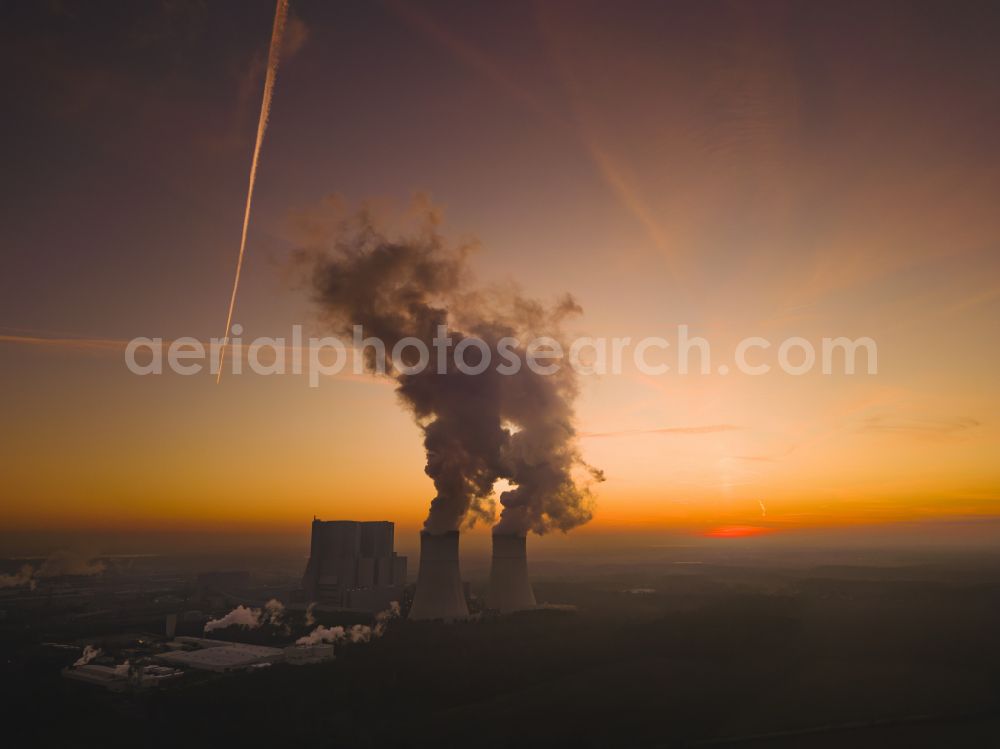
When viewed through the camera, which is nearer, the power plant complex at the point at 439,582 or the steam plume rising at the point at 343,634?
the steam plume rising at the point at 343,634

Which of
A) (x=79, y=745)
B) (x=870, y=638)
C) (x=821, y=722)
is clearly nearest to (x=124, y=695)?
(x=79, y=745)

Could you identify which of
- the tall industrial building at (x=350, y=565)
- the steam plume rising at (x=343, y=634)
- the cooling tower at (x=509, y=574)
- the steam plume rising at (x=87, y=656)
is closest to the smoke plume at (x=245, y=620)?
the tall industrial building at (x=350, y=565)

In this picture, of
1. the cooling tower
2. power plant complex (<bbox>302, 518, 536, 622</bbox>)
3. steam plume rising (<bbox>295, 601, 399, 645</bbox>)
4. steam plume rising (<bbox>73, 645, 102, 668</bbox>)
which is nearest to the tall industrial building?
power plant complex (<bbox>302, 518, 536, 622</bbox>)

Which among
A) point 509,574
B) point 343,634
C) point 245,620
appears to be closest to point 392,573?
point 245,620

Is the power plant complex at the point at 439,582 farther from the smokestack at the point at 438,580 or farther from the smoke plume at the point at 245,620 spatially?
the smoke plume at the point at 245,620

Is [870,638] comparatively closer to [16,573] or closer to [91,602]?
[91,602]

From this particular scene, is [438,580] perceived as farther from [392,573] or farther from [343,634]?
[392,573]
